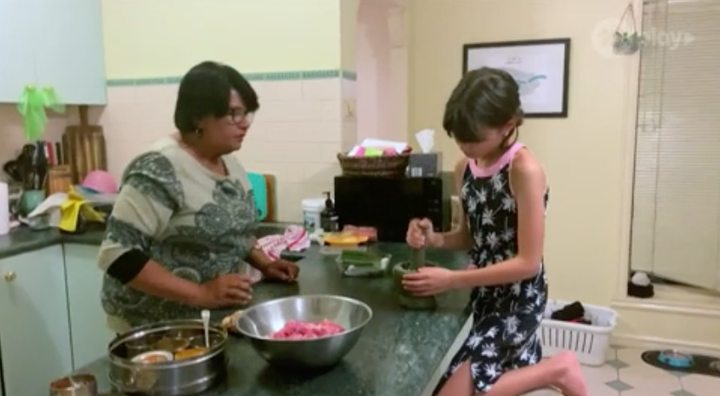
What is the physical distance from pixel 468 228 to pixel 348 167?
72 cm

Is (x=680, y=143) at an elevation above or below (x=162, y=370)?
above

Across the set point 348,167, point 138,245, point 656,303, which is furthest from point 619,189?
point 138,245

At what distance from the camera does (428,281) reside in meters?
1.37

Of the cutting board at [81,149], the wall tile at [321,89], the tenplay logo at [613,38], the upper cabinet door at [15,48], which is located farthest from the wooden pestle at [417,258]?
the tenplay logo at [613,38]

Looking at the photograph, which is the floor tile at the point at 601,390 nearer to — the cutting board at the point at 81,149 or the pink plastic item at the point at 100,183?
the pink plastic item at the point at 100,183

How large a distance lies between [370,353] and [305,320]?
0.57 feet

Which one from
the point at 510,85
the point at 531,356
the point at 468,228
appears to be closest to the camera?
the point at 510,85

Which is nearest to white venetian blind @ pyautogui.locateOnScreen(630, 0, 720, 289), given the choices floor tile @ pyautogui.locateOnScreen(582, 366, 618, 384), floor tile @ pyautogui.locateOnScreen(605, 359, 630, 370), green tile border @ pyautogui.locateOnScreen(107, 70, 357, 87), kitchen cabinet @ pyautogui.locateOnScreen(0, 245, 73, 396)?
floor tile @ pyautogui.locateOnScreen(605, 359, 630, 370)

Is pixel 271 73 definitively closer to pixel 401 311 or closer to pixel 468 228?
pixel 468 228

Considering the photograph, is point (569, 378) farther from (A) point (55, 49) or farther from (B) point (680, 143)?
(A) point (55, 49)

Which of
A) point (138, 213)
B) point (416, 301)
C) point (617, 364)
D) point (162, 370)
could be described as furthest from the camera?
point (617, 364)

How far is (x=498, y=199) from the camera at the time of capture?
58.9 inches

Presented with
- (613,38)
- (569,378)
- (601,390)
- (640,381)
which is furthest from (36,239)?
(613,38)

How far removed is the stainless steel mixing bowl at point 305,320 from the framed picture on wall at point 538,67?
7.86ft
